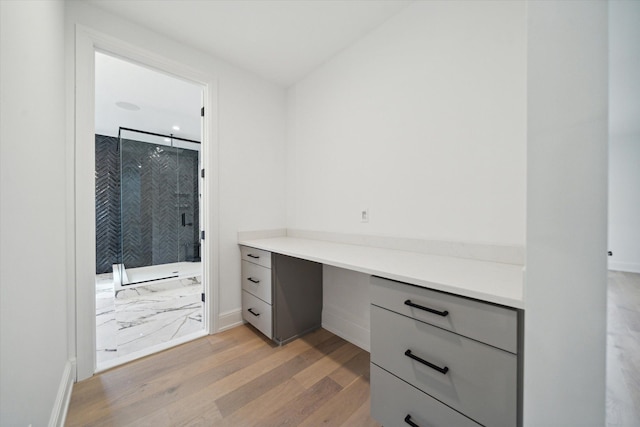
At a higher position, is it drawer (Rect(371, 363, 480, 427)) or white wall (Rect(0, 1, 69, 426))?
white wall (Rect(0, 1, 69, 426))

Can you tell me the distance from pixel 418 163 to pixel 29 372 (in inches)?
81.5

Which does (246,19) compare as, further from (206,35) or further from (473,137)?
(473,137)

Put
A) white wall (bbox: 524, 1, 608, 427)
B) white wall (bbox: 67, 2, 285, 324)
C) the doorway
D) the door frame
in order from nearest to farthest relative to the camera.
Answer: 1. white wall (bbox: 524, 1, 608, 427)
2. the door frame
3. white wall (bbox: 67, 2, 285, 324)
4. the doorway

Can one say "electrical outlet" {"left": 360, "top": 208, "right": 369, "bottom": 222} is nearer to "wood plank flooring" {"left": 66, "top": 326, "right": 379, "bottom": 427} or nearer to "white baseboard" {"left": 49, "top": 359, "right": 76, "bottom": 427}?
"wood plank flooring" {"left": 66, "top": 326, "right": 379, "bottom": 427}

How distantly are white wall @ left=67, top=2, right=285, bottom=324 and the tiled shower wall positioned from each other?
2767mm

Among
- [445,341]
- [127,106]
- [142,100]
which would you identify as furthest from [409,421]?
[127,106]

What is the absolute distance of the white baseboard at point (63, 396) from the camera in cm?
116

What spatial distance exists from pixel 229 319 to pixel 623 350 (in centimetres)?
239

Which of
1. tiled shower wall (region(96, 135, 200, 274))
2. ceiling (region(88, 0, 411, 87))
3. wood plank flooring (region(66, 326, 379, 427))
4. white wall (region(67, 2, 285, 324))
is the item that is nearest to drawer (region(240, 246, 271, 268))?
white wall (region(67, 2, 285, 324))

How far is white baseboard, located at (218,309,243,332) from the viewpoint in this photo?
2.21 metres

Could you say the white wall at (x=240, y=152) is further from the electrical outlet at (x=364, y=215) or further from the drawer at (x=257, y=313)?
the electrical outlet at (x=364, y=215)

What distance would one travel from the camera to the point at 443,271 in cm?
112

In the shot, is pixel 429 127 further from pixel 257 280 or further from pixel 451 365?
pixel 257 280

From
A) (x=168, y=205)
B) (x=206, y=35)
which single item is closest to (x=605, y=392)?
(x=206, y=35)
